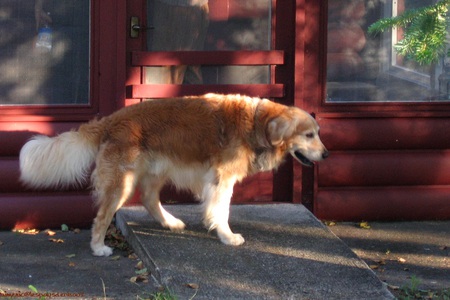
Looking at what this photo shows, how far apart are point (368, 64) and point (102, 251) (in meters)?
3.00

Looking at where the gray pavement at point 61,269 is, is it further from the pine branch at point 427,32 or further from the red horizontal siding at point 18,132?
the pine branch at point 427,32

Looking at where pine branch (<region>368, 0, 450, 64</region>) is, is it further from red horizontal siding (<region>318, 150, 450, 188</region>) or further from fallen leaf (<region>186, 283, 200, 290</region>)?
red horizontal siding (<region>318, 150, 450, 188</region>)

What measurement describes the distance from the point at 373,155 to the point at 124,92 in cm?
235

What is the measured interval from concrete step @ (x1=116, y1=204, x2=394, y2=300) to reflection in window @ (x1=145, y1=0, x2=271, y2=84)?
122 centimetres

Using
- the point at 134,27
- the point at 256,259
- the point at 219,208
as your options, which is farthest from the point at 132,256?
the point at 134,27

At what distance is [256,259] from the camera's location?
6312 mm

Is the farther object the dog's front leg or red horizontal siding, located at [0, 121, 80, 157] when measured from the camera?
red horizontal siding, located at [0, 121, 80, 157]

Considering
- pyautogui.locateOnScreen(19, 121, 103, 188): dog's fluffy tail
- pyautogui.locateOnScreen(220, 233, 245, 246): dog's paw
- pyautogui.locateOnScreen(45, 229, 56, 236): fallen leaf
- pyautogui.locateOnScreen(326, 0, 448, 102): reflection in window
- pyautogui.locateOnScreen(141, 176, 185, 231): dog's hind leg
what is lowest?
pyautogui.locateOnScreen(45, 229, 56, 236): fallen leaf

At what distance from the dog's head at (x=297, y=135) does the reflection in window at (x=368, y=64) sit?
47.1 inches

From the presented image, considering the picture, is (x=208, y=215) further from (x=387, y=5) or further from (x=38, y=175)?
(x=387, y=5)

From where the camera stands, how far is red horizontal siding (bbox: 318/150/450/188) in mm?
7875

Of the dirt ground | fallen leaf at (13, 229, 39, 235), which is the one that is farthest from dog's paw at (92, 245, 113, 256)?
the dirt ground

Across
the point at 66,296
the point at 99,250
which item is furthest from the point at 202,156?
the point at 66,296

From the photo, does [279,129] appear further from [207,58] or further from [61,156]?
[61,156]
